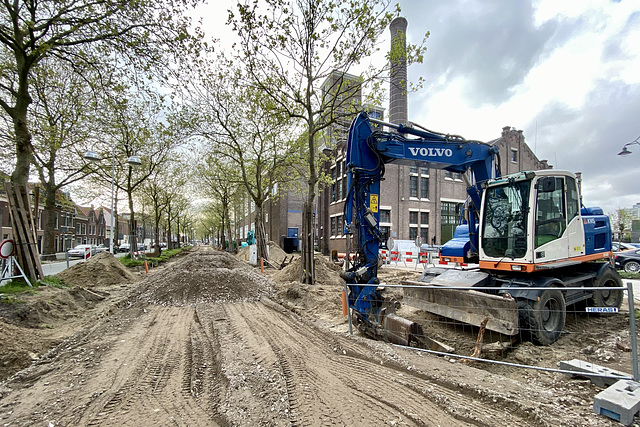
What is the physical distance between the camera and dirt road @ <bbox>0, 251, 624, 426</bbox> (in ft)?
9.95

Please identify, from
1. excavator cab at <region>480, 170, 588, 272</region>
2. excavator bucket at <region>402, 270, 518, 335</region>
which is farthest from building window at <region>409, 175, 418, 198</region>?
excavator bucket at <region>402, 270, 518, 335</region>

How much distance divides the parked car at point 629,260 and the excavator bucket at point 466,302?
15259 millimetres

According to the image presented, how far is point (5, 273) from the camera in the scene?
27.6ft

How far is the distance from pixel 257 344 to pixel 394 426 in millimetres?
2935

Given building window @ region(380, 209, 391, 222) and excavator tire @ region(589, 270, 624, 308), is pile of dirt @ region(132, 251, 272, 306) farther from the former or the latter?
building window @ region(380, 209, 391, 222)

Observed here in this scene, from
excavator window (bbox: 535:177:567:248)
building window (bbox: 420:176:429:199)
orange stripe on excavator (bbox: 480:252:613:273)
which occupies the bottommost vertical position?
orange stripe on excavator (bbox: 480:252:613:273)

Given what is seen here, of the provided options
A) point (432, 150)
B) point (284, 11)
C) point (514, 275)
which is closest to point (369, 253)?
point (432, 150)

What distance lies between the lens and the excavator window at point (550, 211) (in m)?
5.59

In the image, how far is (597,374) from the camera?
3512 millimetres

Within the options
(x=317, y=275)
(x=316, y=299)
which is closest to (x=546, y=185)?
(x=316, y=299)

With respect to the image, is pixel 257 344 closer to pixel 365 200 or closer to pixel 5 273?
pixel 365 200

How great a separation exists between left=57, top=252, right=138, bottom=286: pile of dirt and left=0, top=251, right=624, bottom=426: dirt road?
7.56 m

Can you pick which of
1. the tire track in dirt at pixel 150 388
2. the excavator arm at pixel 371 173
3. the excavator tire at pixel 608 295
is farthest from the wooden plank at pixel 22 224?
the excavator tire at pixel 608 295

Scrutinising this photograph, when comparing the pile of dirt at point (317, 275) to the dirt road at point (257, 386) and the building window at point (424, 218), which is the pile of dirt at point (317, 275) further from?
the building window at point (424, 218)
